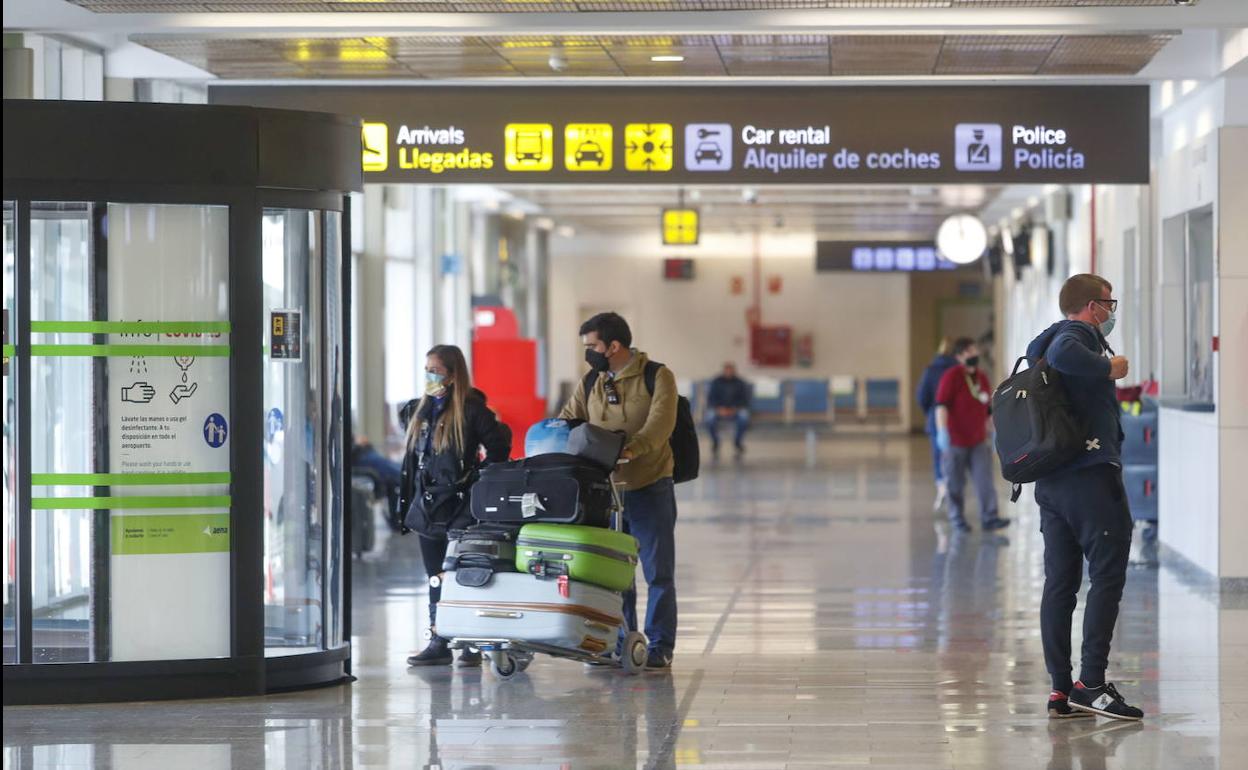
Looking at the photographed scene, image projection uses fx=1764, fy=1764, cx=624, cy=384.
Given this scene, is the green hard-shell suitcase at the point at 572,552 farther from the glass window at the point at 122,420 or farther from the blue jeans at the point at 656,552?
the glass window at the point at 122,420

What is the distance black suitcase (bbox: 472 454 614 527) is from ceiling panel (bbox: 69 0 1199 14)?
6.73ft

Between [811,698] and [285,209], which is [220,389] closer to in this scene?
[285,209]

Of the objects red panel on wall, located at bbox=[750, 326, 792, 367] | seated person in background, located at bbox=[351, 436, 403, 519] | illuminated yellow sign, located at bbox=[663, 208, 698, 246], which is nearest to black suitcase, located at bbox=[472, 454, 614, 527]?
seated person in background, located at bbox=[351, 436, 403, 519]

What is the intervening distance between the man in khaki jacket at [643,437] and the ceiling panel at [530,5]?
4.73 ft

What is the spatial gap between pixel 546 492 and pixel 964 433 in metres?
7.11

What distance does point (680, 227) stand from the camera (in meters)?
20.4

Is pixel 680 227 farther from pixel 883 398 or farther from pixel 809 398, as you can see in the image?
pixel 883 398

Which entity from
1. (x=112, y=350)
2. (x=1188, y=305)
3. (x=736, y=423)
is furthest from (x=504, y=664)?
(x=736, y=423)

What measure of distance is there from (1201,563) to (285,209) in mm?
6145

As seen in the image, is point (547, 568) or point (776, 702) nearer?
point (776, 702)

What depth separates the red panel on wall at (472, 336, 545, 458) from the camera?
13.5m

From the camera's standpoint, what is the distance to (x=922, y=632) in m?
8.09

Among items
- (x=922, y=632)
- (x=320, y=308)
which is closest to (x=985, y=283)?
(x=922, y=632)

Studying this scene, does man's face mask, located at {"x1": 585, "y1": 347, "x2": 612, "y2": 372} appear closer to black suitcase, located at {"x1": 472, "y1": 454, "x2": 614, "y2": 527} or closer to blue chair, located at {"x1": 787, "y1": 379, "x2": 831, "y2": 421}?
black suitcase, located at {"x1": 472, "y1": 454, "x2": 614, "y2": 527}
